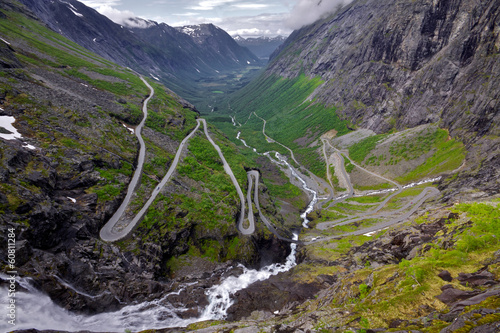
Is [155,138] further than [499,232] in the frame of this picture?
Yes

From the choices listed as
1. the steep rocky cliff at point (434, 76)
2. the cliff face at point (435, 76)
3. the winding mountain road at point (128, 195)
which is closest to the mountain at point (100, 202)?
the winding mountain road at point (128, 195)

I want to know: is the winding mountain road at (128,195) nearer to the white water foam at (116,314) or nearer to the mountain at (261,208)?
the mountain at (261,208)

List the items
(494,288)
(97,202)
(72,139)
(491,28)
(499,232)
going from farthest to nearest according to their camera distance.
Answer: (491,28)
(72,139)
(97,202)
(499,232)
(494,288)

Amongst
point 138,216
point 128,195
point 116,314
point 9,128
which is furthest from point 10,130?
point 116,314

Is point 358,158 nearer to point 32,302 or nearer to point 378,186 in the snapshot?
point 378,186

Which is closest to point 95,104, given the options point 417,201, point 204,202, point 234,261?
point 204,202

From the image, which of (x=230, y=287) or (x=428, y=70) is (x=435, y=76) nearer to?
(x=428, y=70)

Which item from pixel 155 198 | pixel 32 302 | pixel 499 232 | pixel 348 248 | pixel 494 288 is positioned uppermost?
pixel 499 232

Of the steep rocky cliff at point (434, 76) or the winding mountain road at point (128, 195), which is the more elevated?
the steep rocky cliff at point (434, 76)

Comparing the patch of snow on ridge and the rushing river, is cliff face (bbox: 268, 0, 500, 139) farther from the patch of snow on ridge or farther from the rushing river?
the patch of snow on ridge
